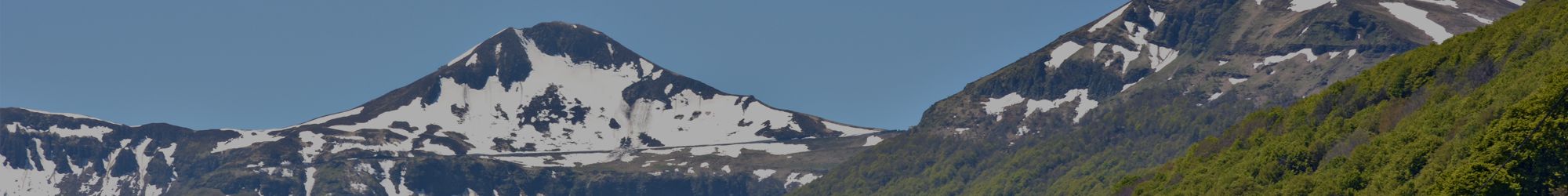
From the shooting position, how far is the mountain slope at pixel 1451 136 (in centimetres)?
12462

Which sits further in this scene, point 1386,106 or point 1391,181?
point 1386,106

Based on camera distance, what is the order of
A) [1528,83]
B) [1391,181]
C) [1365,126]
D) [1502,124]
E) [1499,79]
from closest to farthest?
[1502,124]
[1391,181]
[1528,83]
[1499,79]
[1365,126]

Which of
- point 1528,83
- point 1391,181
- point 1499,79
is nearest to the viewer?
point 1391,181

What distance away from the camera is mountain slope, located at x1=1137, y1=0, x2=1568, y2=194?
4906 inches

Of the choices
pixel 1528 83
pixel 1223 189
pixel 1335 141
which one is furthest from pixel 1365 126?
pixel 1528 83

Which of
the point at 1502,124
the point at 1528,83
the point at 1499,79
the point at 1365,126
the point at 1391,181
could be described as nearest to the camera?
the point at 1502,124

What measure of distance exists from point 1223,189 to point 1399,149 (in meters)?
27.2

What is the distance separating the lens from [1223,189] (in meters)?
180

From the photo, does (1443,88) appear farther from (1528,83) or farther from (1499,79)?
(1528,83)

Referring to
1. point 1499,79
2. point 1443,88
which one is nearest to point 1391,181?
point 1499,79

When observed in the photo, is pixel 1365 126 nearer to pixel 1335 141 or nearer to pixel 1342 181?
pixel 1335 141

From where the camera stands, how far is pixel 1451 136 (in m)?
150

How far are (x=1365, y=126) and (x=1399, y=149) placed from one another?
29.7 m

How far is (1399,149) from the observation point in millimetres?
154250
